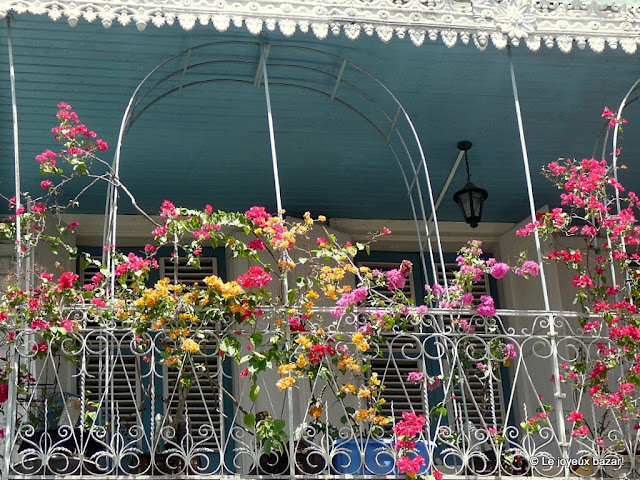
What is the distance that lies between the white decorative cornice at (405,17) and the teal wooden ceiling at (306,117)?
25 cm

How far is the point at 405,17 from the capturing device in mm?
7652

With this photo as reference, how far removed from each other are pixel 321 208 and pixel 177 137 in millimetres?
1517

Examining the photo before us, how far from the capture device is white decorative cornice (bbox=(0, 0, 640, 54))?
7.33 meters

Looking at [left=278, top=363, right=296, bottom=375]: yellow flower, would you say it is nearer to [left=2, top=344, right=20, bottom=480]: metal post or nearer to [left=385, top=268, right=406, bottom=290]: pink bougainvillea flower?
[left=385, top=268, right=406, bottom=290]: pink bougainvillea flower

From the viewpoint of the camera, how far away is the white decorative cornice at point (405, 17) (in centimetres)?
733

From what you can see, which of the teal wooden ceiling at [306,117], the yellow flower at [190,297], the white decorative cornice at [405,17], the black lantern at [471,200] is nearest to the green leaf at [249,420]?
the yellow flower at [190,297]

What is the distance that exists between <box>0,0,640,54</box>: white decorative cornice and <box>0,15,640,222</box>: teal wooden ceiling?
248mm

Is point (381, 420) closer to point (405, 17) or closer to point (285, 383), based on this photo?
point (285, 383)

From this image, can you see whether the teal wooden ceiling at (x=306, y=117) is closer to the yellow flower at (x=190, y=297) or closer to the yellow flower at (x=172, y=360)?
the yellow flower at (x=190, y=297)

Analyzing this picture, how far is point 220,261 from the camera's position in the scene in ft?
32.2

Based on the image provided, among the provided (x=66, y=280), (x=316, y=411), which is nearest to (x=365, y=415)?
(x=316, y=411)

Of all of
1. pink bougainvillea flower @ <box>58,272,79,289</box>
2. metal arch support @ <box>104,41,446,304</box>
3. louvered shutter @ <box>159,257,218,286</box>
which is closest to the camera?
pink bougainvillea flower @ <box>58,272,79,289</box>

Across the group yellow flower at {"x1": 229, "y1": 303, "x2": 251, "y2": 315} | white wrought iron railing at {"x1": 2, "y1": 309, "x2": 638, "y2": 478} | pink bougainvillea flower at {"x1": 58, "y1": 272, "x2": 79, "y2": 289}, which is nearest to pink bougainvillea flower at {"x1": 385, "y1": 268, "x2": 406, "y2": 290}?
white wrought iron railing at {"x1": 2, "y1": 309, "x2": 638, "y2": 478}

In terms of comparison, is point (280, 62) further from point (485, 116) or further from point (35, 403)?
point (35, 403)
